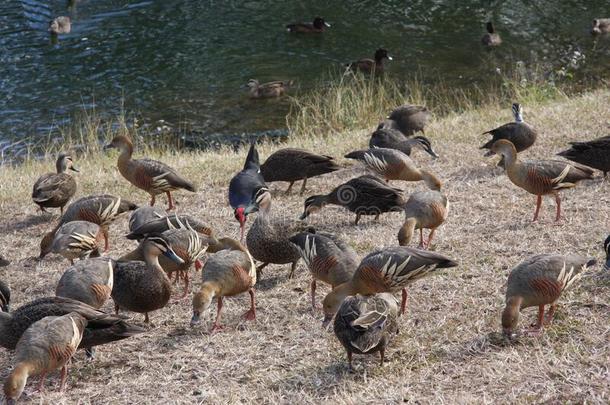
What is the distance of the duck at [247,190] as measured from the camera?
7.94 m

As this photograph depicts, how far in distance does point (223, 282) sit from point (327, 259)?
839mm

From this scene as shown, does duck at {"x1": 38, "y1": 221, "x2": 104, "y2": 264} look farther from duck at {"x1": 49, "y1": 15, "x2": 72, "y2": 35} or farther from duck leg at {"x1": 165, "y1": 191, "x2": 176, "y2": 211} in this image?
duck at {"x1": 49, "y1": 15, "x2": 72, "y2": 35}

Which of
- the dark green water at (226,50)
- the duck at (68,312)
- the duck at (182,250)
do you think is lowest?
the dark green water at (226,50)

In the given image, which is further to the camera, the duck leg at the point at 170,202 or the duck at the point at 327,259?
the duck leg at the point at 170,202

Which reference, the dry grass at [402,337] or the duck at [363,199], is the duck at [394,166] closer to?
the dry grass at [402,337]

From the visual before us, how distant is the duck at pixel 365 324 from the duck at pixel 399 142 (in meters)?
4.69

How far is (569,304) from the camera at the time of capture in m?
5.99

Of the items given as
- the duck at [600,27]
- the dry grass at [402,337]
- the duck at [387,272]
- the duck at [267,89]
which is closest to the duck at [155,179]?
the dry grass at [402,337]

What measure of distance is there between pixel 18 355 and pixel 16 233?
3.60m

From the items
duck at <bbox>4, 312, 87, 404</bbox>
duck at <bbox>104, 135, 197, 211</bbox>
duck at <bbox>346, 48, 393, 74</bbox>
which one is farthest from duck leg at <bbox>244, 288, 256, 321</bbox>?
duck at <bbox>346, 48, 393, 74</bbox>

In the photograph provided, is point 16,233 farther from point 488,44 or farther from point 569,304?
point 488,44

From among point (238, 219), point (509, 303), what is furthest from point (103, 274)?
point (509, 303)

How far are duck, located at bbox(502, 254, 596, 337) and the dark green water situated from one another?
9.57m

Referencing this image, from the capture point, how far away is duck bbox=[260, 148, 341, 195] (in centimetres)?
944
